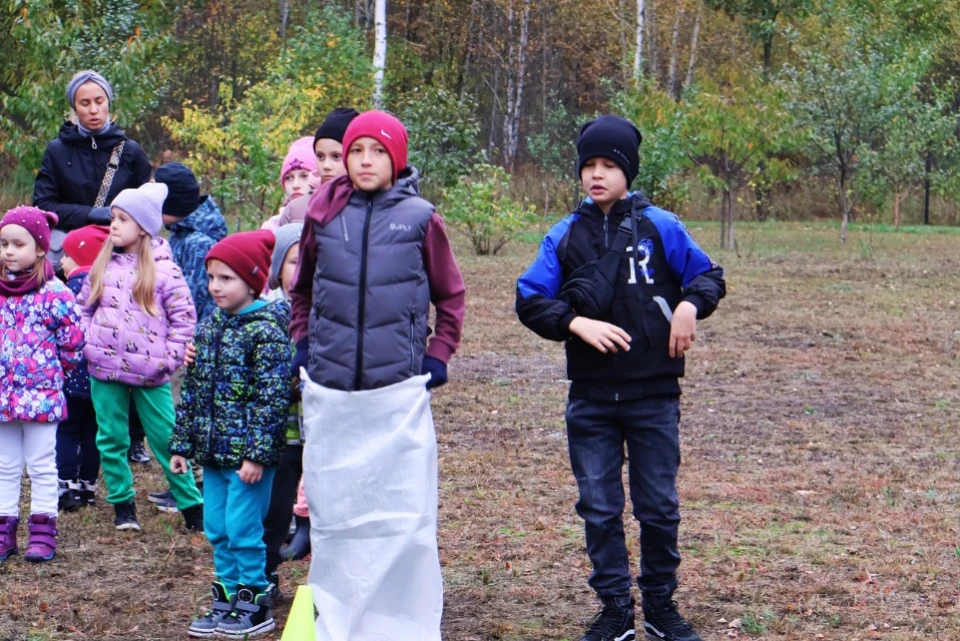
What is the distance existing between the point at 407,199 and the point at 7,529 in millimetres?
2626

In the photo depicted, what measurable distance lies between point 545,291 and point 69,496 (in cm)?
319

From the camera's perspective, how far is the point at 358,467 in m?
4.05

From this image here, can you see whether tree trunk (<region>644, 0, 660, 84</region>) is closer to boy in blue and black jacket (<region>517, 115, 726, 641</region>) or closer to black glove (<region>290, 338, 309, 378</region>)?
boy in blue and black jacket (<region>517, 115, 726, 641</region>)

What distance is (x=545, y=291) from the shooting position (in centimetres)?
457

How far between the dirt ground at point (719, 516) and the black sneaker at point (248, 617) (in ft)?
0.30

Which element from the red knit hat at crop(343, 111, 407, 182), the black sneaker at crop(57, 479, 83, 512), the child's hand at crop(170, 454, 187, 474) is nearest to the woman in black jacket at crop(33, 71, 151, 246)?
the black sneaker at crop(57, 479, 83, 512)

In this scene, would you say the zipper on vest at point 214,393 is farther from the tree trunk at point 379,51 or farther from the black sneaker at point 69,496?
the tree trunk at point 379,51

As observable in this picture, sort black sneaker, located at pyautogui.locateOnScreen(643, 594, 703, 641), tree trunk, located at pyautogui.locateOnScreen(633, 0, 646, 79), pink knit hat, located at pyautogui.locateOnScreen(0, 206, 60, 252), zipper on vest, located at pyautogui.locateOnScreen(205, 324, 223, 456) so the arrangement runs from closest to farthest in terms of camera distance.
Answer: black sneaker, located at pyautogui.locateOnScreen(643, 594, 703, 641)
zipper on vest, located at pyautogui.locateOnScreen(205, 324, 223, 456)
pink knit hat, located at pyautogui.locateOnScreen(0, 206, 60, 252)
tree trunk, located at pyautogui.locateOnScreen(633, 0, 646, 79)

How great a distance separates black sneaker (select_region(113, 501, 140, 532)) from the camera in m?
6.19

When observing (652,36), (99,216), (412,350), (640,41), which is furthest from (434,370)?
(652,36)

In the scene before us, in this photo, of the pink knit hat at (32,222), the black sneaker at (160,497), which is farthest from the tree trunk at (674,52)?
the pink knit hat at (32,222)

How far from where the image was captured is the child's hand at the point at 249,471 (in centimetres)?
456

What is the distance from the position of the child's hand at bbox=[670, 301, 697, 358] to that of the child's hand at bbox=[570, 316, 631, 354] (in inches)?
5.9

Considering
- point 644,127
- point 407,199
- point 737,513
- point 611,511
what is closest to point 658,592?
point 611,511
